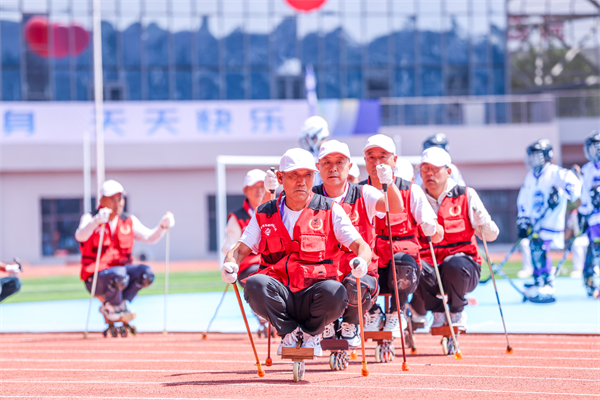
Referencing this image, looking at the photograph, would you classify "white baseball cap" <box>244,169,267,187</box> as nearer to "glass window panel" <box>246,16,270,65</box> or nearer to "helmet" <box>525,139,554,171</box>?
"helmet" <box>525,139,554,171</box>

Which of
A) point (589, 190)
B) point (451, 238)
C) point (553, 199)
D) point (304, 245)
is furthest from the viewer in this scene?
point (589, 190)

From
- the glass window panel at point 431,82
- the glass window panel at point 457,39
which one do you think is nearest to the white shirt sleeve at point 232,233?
the glass window panel at point 431,82

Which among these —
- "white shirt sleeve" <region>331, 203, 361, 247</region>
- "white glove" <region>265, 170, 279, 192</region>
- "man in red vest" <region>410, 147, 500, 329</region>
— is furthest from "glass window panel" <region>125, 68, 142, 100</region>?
"white shirt sleeve" <region>331, 203, 361, 247</region>

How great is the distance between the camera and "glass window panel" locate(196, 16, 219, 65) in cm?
3531

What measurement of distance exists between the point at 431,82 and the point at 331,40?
4.47m

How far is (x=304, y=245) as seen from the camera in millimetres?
6133

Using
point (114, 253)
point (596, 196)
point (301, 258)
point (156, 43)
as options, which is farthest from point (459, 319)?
point (156, 43)

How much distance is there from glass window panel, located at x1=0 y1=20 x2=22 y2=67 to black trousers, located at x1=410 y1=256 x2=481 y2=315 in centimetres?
2922

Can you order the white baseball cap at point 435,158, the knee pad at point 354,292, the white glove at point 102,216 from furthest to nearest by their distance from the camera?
the white glove at point 102,216 < the white baseball cap at point 435,158 < the knee pad at point 354,292

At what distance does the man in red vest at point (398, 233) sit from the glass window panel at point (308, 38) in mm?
28700

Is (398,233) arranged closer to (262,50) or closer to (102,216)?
(102,216)

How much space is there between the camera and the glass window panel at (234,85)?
35.2 metres

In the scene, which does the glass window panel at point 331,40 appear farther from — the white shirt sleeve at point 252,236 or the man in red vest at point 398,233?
the white shirt sleeve at point 252,236

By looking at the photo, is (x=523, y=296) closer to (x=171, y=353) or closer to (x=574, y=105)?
(x=171, y=353)
